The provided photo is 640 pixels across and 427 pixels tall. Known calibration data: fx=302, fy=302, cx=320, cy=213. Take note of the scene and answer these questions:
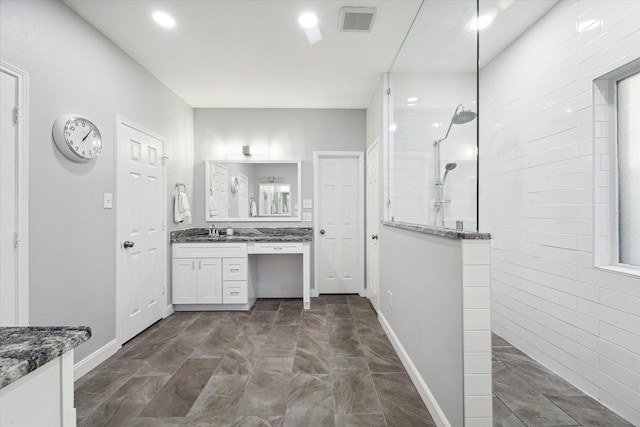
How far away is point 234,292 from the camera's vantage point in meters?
3.58

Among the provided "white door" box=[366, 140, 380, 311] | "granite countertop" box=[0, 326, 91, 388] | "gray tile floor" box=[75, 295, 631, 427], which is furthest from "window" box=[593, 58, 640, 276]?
"granite countertop" box=[0, 326, 91, 388]

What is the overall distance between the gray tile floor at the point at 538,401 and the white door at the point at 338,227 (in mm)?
2218

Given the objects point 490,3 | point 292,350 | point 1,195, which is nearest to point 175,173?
point 1,195

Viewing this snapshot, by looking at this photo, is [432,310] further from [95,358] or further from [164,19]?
[164,19]

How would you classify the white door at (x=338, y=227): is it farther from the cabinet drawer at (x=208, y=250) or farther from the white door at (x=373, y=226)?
the cabinet drawer at (x=208, y=250)

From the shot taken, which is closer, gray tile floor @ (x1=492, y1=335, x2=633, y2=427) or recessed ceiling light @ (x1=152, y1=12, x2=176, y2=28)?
gray tile floor @ (x1=492, y1=335, x2=633, y2=427)

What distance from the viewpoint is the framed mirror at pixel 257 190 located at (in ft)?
13.7

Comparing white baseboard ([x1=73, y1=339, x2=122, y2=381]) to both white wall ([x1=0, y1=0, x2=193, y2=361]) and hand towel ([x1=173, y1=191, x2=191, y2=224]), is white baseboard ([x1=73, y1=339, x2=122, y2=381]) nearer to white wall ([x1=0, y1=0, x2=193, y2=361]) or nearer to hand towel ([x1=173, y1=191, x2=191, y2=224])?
white wall ([x1=0, y1=0, x2=193, y2=361])

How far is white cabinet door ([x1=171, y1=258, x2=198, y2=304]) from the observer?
3561 mm

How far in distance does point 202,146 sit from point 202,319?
7.45ft

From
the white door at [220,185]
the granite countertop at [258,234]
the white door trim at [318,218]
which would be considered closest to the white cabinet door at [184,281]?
the granite countertop at [258,234]

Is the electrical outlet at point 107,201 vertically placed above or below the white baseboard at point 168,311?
above

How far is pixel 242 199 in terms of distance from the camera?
13.8 ft

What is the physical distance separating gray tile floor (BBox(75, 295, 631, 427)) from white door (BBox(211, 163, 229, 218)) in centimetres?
167
